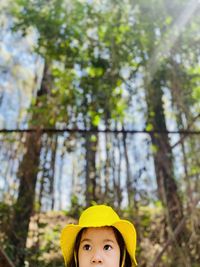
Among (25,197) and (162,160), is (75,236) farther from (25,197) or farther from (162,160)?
(162,160)

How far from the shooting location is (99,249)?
4.76 feet

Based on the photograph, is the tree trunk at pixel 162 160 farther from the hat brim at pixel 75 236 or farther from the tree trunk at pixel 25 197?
the hat brim at pixel 75 236

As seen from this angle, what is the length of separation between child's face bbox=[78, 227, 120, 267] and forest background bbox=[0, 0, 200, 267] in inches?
123

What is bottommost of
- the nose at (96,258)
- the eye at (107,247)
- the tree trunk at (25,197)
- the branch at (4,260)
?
the nose at (96,258)

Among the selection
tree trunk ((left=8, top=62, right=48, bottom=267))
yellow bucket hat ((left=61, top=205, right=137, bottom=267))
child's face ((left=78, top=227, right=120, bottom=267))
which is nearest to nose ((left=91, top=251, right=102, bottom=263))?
child's face ((left=78, top=227, right=120, bottom=267))

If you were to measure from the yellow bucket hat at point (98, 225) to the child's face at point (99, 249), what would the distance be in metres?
0.04

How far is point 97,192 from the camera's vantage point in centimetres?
499

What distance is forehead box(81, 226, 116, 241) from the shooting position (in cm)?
148

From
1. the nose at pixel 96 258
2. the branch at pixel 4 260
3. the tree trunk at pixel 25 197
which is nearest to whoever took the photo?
the nose at pixel 96 258

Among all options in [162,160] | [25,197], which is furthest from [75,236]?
[162,160]

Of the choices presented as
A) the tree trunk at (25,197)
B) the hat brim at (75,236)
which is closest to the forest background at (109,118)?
the tree trunk at (25,197)

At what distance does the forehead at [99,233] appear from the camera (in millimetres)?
1478

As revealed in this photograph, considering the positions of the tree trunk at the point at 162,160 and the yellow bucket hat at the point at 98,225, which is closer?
the yellow bucket hat at the point at 98,225

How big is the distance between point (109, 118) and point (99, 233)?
419 centimetres
